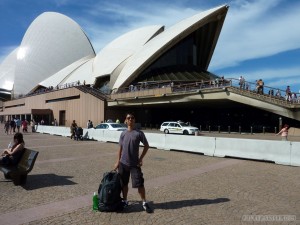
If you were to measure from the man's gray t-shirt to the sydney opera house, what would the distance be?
75.0ft

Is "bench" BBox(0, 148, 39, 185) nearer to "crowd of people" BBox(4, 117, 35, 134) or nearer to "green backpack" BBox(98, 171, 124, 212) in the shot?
"green backpack" BBox(98, 171, 124, 212)

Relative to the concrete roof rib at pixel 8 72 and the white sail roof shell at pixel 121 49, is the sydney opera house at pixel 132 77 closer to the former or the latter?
the white sail roof shell at pixel 121 49

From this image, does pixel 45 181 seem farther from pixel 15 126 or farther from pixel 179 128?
pixel 15 126

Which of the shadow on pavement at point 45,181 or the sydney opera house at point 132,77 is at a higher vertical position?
the sydney opera house at point 132,77

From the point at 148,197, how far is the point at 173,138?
9.17m

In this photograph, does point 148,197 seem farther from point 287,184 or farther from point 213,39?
point 213,39

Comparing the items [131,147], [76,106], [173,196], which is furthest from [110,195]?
[76,106]

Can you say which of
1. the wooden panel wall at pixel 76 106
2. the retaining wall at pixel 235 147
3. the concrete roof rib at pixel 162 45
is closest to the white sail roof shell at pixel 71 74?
the wooden panel wall at pixel 76 106

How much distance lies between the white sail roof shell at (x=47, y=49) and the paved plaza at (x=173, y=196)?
70.7 metres

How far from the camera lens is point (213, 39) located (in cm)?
5812

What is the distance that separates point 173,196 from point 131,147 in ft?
5.47

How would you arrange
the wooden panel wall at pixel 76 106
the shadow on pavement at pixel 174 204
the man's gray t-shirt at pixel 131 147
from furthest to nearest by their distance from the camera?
the wooden panel wall at pixel 76 106 < the shadow on pavement at pixel 174 204 < the man's gray t-shirt at pixel 131 147

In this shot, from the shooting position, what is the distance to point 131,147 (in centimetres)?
564

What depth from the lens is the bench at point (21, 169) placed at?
7.45m
